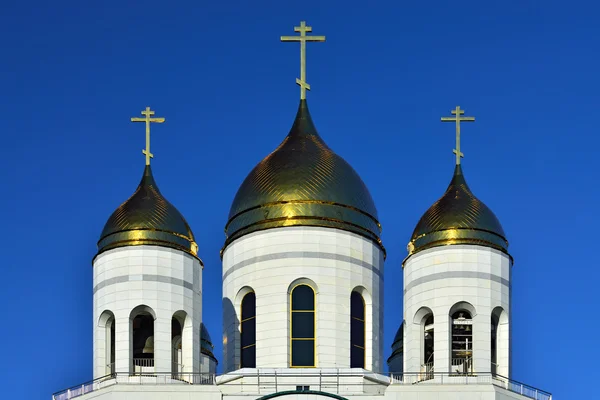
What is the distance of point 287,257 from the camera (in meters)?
59.5

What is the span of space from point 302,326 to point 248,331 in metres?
1.57

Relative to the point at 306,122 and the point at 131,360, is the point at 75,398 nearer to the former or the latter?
the point at 131,360


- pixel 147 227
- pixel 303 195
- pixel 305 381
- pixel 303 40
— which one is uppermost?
pixel 303 40

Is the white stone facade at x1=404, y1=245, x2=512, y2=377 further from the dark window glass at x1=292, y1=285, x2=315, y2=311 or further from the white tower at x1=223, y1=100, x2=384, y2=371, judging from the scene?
the dark window glass at x1=292, y1=285, x2=315, y2=311

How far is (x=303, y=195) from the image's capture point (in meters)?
60.2

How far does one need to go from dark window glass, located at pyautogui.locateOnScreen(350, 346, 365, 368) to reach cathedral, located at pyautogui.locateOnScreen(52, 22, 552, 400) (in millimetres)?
38

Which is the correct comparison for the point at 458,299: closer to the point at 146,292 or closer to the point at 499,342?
the point at 499,342

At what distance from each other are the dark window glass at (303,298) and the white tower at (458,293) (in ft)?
9.51

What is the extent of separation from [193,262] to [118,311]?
8.74 ft

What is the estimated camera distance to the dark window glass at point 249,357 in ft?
195

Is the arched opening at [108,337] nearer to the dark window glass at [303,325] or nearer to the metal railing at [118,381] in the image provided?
the metal railing at [118,381]

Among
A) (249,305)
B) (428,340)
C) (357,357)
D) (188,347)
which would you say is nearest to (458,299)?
(428,340)

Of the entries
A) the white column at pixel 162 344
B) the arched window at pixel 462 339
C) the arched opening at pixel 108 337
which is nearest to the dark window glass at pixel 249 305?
the white column at pixel 162 344

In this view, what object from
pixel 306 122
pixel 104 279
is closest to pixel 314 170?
pixel 306 122
